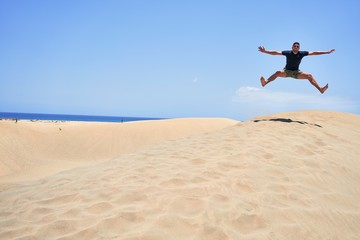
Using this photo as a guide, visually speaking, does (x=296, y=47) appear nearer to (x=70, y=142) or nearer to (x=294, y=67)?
(x=294, y=67)

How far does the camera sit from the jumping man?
764 cm

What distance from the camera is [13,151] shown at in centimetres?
1182

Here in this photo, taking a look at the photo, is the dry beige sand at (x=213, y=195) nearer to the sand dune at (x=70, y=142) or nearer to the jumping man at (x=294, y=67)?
the jumping man at (x=294, y=67)

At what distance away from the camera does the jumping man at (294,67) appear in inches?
301

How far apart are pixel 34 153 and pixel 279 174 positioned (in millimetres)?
11700

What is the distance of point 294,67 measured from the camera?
7.79 meters

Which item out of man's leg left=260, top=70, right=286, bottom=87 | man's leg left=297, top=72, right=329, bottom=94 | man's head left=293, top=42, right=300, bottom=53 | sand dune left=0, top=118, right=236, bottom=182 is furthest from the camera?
sand dune left=0, top=118, right=236, bottom=182

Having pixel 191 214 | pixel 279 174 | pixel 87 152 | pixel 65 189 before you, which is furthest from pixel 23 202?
pixel 87 152

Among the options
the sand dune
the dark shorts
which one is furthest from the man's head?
the sand dune

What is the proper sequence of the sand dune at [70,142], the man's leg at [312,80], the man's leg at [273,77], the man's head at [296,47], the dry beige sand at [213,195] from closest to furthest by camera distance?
1. the dry beige sand at [213,195]
2. the man's head at [296,47]
3. the man's leg at [312,80]
4. the man's leg at [273,77]
5. the sand dune at [70,142]

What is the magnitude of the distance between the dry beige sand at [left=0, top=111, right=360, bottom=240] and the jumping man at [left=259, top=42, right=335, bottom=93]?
2.01 metres

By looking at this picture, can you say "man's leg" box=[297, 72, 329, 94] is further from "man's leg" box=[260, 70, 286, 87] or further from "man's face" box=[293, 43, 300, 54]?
"man's face" box=[293, 43, 300, 54]

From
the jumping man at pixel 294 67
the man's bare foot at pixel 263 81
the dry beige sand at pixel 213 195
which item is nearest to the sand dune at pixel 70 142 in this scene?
the man's bare foot at pixel 263 81

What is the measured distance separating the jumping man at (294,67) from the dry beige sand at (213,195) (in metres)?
2.01
